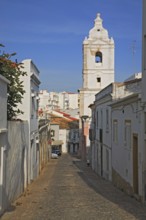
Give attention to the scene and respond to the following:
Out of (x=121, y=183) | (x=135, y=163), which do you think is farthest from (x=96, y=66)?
(x=135, y=163)

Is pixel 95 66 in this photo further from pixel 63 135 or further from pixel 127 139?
pixel 127 139

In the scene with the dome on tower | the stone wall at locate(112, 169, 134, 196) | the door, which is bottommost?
the stone wall at locate(112, 169, 134, 196)

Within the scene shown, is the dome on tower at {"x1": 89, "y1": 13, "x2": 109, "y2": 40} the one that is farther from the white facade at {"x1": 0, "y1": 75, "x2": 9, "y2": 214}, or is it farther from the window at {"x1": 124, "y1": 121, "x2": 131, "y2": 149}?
the white facade at {"x1": 0, "y1": 75, "x2": 9, "y2": 214}

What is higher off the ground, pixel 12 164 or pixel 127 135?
pixel 127 135

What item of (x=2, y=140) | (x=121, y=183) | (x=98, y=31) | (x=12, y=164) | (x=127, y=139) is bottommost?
(x=121, y=183)

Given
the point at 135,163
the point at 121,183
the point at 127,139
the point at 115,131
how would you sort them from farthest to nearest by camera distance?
the point at 115,131 < the point at 121,183 < the point at 127,139 < the point at 135,163

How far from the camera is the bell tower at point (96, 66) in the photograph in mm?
50562

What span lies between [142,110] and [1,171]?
5.54 metres

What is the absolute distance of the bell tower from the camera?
5056cm

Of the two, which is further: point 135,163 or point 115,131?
point 115,131

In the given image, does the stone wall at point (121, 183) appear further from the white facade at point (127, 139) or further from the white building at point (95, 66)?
the white building at point (95, 66)

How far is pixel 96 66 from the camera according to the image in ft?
167

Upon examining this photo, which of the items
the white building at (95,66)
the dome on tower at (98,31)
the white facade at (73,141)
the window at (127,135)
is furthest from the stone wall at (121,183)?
the white facade at (73,141)

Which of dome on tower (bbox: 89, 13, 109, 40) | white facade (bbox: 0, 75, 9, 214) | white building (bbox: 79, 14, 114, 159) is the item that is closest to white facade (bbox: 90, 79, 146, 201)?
white facade (bbox: 0, 75, 9, 214)
